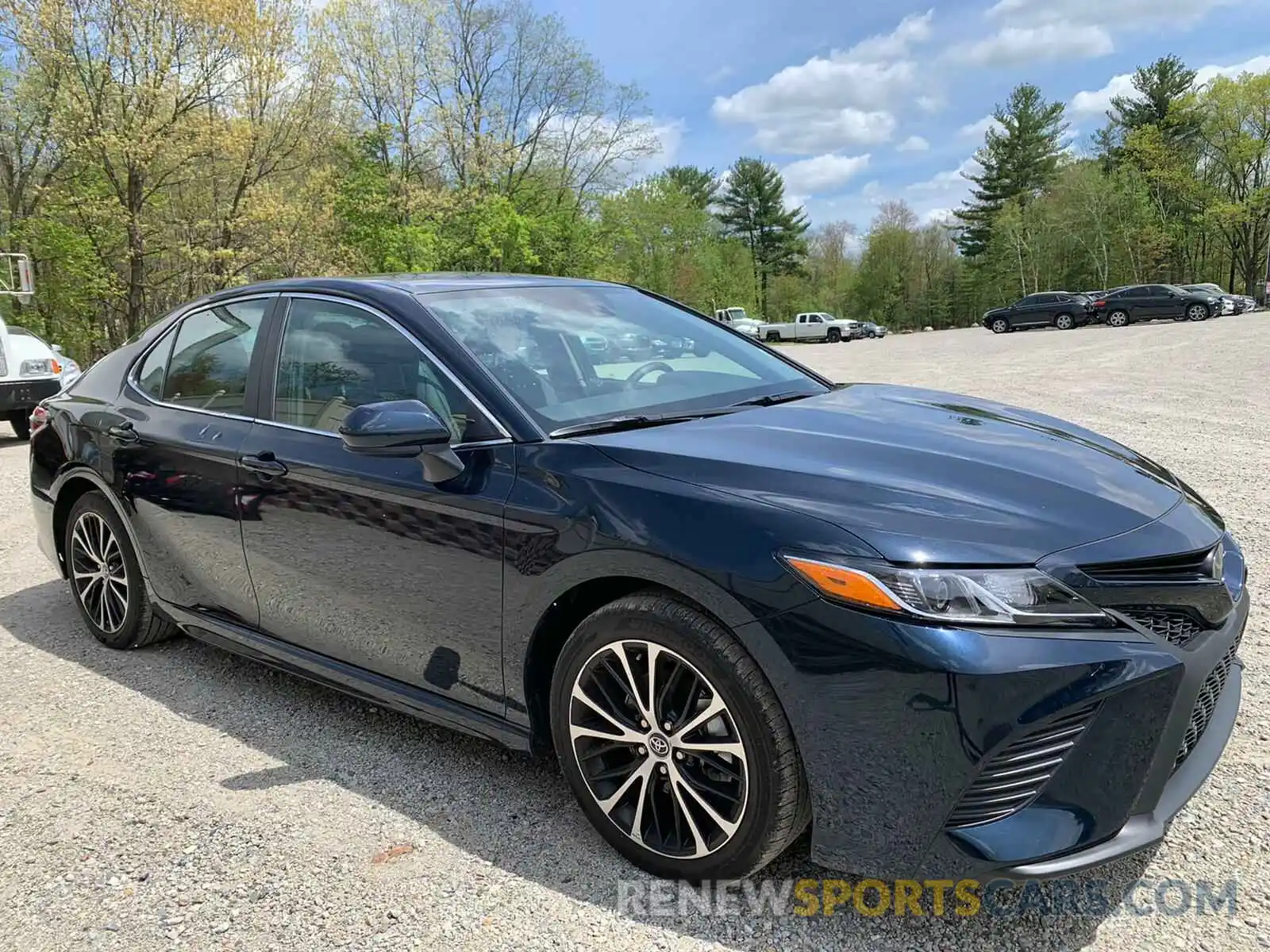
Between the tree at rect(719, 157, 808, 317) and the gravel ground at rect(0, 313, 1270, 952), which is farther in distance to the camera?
the tree at rect(719, 157, 808, 317)

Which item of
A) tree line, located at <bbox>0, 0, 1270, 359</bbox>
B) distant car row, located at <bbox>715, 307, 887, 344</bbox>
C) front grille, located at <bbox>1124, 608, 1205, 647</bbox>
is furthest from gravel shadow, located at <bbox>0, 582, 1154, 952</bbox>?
distant car row, located at <bbox>715, 307, 887, 344</bbox>

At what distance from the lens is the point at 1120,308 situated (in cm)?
3569

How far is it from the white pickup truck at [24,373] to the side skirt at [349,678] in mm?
8357

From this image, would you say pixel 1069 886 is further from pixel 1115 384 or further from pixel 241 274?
pixel 241 274

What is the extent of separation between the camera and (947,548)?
1886 millimetres

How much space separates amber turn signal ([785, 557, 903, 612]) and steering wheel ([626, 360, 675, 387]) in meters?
1.23

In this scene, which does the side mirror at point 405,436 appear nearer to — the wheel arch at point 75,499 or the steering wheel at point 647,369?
the steering wheel at point 647,369

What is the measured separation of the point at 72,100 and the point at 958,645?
92.5 ft

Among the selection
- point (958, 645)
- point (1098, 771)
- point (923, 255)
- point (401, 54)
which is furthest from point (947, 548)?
point (923, 255)

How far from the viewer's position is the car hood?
1.94 metres

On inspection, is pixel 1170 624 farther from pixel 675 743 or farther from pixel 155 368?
pixel 155 368

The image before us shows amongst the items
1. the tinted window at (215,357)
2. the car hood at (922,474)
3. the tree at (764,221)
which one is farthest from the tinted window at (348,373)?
the tree at (764,221)

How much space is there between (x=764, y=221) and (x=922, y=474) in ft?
249

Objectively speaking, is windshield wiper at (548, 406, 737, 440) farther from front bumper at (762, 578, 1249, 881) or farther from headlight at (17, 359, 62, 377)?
headlight at (17, 359, 62, 377)
